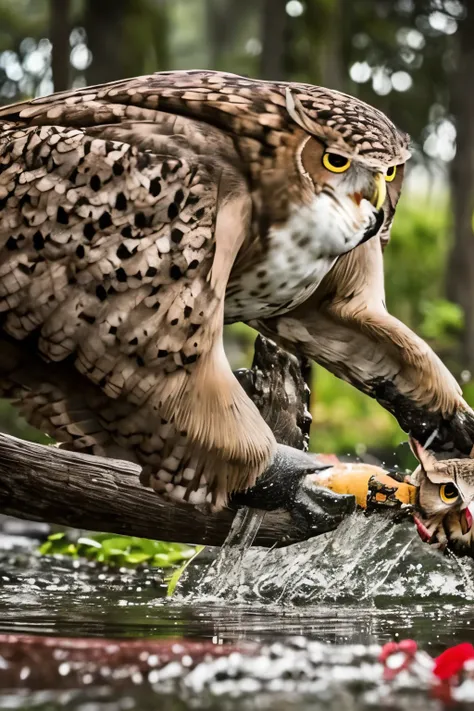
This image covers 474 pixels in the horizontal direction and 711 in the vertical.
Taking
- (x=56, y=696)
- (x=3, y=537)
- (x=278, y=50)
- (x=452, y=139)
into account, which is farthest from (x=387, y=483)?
(x=452, y=139)

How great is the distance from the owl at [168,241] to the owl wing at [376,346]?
585 millimetres

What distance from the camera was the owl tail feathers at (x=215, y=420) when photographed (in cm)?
444

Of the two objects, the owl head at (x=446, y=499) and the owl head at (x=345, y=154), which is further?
the owl head at (x=446, y=499)

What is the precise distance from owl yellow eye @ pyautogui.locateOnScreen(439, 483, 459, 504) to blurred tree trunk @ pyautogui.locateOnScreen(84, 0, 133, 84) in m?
9.85

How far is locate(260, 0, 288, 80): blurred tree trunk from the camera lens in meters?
13.6

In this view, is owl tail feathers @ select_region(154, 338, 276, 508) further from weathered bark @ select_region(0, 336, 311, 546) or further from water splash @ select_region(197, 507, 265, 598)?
weathered bark @ select_region(0, 336, 311, 546)

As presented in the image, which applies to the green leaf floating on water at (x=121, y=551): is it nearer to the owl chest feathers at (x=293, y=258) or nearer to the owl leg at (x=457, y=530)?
the owl leg at (x=457, y=530)

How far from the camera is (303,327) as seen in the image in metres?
5.57

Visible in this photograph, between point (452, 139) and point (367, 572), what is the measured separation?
14.7m

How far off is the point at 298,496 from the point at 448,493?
0.75 metres

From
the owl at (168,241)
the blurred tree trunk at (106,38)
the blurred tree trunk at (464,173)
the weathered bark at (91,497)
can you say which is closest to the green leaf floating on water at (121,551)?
the weathered bark at (91,497)

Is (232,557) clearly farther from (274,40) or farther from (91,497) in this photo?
(274,40)

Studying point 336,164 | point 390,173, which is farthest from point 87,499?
point 390,173

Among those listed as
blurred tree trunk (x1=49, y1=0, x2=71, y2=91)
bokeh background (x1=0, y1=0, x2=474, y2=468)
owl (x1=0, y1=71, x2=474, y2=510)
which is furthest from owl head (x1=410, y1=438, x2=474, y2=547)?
blurred tree trunk (x1=49, y1=0, x2=71, y2=91)
